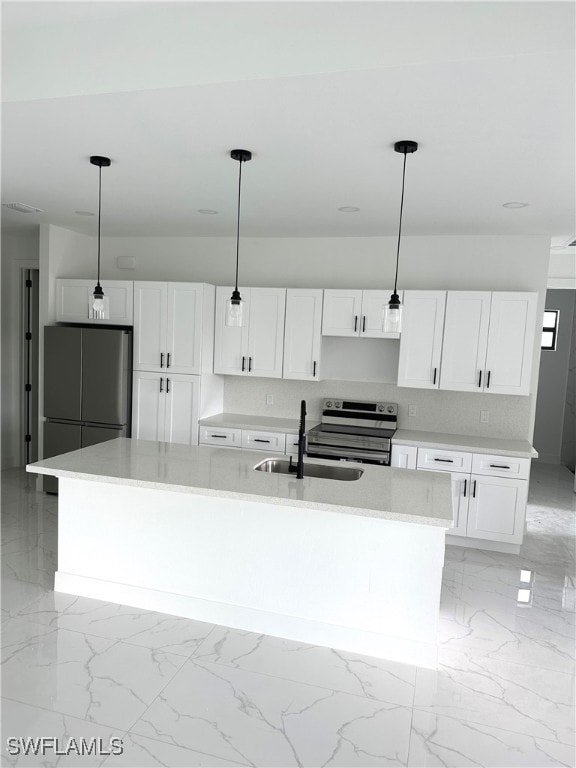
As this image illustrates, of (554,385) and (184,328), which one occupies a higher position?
(184,328)

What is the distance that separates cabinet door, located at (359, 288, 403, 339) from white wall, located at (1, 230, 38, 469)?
12.2ft

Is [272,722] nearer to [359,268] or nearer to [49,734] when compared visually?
[49,734]

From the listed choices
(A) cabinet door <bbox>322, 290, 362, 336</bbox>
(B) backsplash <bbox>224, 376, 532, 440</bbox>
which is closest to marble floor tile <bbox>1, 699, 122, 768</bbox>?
(B) backsplash <bbox>224, 376, 532, 440</bbox>

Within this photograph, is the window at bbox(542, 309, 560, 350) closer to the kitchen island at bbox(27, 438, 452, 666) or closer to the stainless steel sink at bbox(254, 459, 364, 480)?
the kitchen island at bbox(27, 438, 452, 666)

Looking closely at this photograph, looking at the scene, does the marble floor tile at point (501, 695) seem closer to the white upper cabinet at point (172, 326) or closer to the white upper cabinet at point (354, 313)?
the white upper cabinet at point (354, 313)

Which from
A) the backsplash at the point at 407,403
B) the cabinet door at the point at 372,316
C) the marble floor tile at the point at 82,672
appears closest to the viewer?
the marble floor tile at the point at 82,672

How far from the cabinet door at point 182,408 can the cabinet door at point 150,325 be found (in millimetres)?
221

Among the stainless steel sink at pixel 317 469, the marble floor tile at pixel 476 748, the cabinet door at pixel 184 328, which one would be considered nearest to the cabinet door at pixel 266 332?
the cabinet door at pixel 184 328

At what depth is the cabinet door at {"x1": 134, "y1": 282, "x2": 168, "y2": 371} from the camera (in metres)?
5.16

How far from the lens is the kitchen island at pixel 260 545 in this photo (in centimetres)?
286

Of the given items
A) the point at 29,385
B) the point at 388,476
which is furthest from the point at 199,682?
the point at 29,385

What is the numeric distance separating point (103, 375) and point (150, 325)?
64 cm

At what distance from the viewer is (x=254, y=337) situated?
519 cm

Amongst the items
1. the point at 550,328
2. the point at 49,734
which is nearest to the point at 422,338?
the point at 49,734
